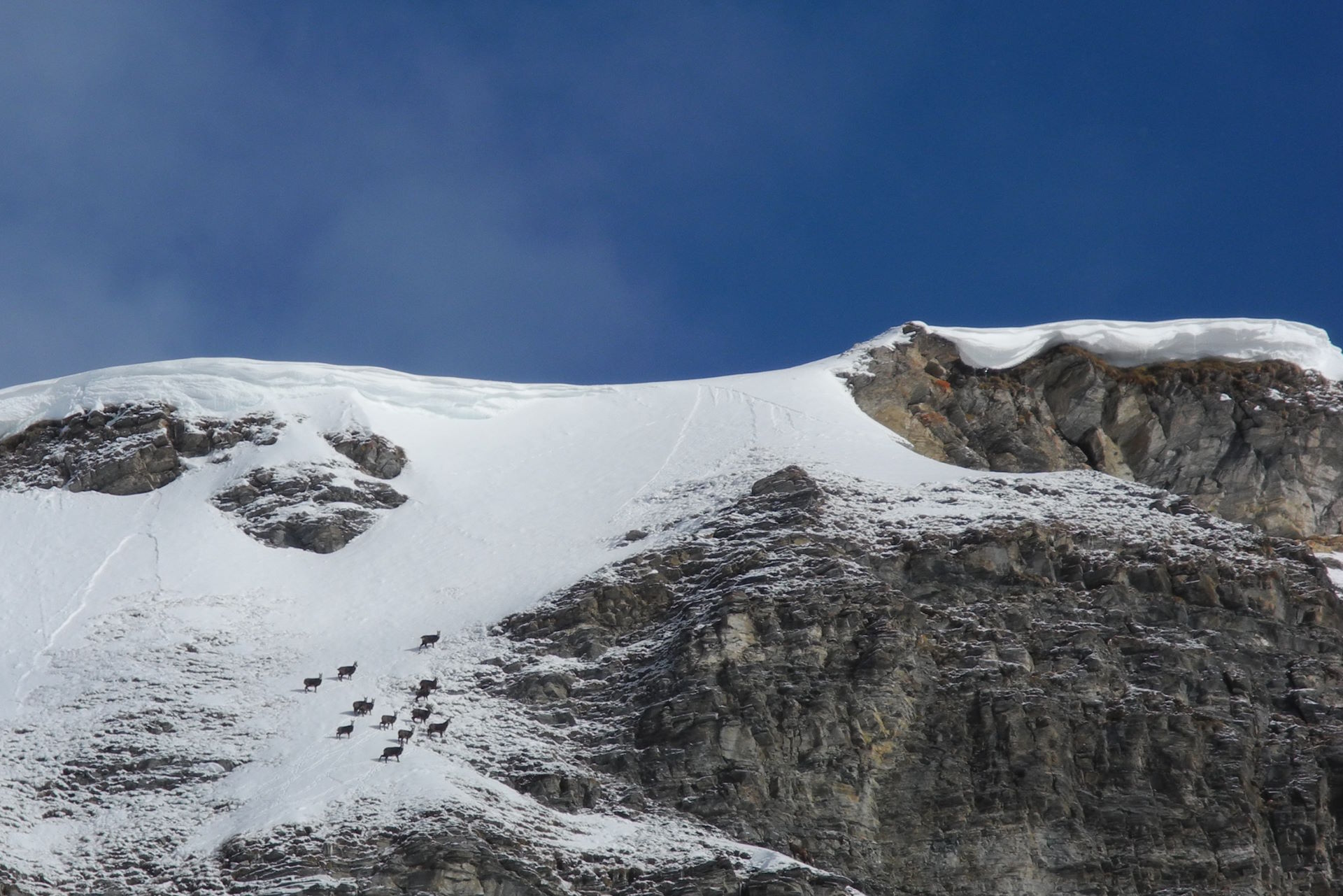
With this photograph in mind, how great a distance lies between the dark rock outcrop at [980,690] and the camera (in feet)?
176

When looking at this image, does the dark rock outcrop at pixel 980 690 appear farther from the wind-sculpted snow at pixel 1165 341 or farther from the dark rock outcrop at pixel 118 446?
the wind-sculpted snow at pixel 1165 341

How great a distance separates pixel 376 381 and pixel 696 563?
75.2ft

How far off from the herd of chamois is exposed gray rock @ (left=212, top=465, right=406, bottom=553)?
11.1 metres

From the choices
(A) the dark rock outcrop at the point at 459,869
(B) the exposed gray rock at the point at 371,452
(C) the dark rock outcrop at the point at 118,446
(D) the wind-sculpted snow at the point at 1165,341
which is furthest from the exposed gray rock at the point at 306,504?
(D) the wind-sculpted snow at the point at 1165,341

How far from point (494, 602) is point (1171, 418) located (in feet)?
113

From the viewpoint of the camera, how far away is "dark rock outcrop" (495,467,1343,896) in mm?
53531

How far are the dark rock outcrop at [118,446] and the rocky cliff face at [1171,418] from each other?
2537cm

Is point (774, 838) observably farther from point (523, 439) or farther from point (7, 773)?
point (523, 439)

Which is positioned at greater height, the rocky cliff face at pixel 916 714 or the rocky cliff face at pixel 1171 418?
the rocky cliff face at pixel 1171 418

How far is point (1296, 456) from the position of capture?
83812mm

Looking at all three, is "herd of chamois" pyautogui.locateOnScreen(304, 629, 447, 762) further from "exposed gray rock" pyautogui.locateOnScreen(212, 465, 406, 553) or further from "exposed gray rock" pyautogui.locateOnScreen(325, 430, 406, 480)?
"exposed gray rock" pyautogui.locateOnScreen(325, 430, 406, 480)

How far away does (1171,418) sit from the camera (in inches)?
3324

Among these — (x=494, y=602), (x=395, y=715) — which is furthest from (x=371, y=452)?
(x=395, y=715)

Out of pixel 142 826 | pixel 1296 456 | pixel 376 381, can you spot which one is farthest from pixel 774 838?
pixel 1296 456
